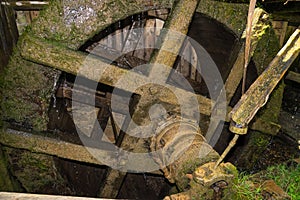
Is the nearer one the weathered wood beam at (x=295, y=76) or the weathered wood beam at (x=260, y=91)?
the weathered wood beam at (x=260, y=91)

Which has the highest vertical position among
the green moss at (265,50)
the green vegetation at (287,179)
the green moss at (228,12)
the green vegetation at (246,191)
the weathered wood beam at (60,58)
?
the green moss at (228,12)

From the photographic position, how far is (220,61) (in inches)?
147

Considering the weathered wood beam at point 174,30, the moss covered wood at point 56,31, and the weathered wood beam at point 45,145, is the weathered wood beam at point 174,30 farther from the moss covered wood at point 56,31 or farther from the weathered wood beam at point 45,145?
the weathered wood beam at point 45,145

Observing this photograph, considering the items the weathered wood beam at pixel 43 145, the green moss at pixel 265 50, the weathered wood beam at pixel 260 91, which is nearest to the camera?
the weathered wood beam at pixel 260 91

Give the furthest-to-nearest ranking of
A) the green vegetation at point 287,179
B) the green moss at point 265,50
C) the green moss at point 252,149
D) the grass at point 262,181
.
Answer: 1. the green moss at point 252,149
2. the green moss at point 265,50
3. the green vegetation at point 287,179
4. the grass at point 262,181

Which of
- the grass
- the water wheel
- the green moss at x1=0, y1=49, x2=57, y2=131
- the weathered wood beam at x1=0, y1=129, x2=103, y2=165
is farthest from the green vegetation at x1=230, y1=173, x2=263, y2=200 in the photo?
the green moss at x1=0, y1=49, x2=57, y2=131

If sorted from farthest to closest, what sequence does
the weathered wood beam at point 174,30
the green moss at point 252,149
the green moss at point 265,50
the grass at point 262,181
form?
the green moss at point 252,149, the green moss at point 265,50, the weathered wood beam at point 174,30, the grass at point 262,181

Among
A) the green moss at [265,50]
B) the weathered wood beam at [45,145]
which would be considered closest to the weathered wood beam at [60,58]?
the weathered wood beam at [45,145]

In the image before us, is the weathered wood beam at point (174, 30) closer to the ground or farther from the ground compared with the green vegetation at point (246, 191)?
farther from the ground

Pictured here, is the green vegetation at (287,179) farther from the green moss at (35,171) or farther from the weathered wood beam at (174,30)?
the green moss at (35,171)

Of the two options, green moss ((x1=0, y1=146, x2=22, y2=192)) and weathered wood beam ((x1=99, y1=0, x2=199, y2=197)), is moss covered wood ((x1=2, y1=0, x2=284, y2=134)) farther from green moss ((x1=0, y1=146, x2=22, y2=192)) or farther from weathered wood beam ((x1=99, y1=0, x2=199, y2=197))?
green moss ((x1=0, y1=146, x2=22, y2=192))

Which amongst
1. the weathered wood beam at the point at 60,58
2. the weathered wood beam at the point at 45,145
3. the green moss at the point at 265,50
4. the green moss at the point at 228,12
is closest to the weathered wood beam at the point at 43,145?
the weathered wood beam at the point at 45,145

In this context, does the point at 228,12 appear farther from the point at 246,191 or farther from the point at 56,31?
the point at 246,191

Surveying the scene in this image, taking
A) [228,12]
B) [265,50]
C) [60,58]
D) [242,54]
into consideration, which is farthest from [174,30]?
[265,50]
